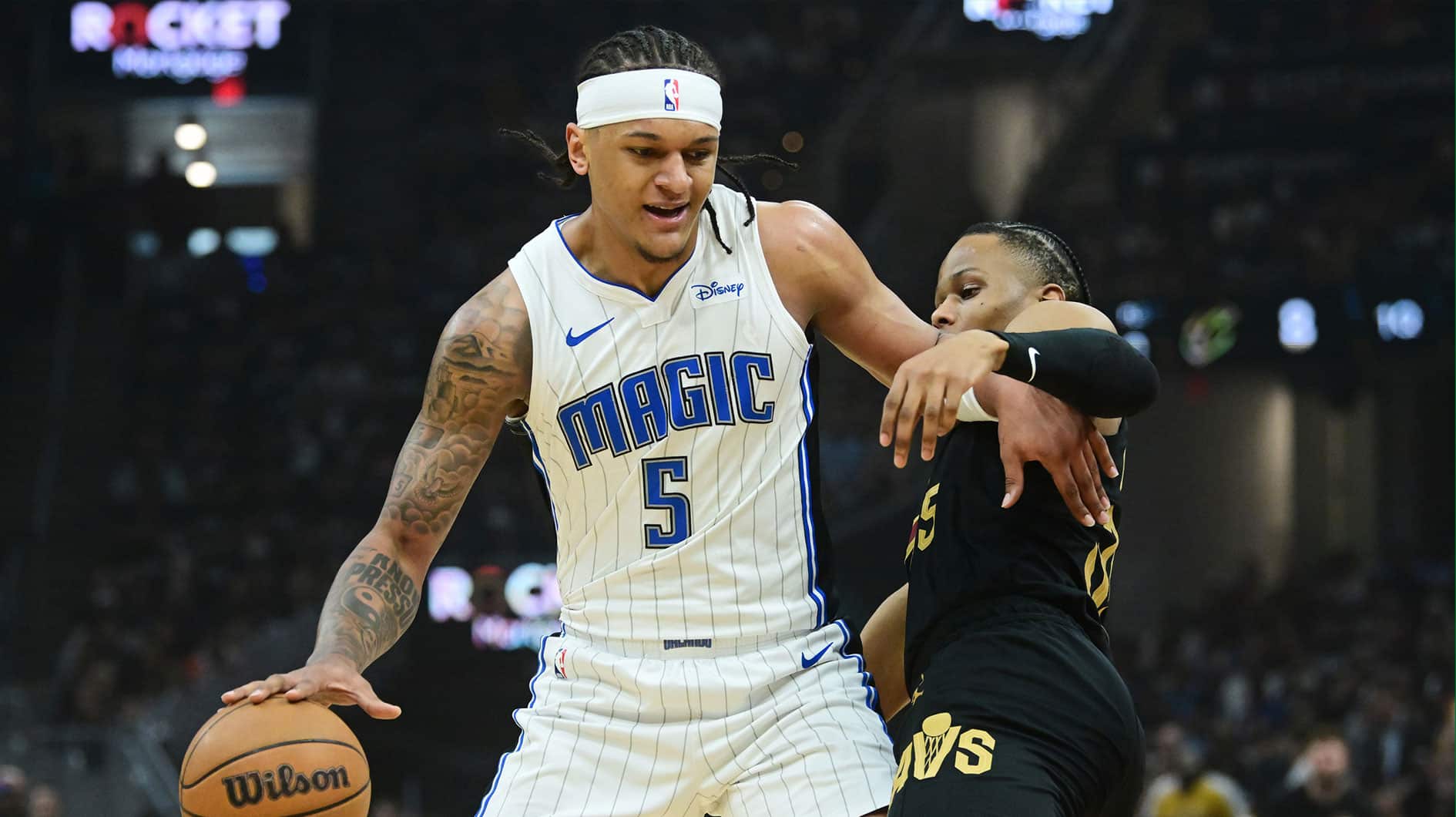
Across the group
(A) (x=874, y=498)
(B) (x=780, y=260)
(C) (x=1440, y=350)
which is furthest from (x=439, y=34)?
(B) (x=780, y=260)

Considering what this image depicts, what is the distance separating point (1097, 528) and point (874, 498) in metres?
13.3

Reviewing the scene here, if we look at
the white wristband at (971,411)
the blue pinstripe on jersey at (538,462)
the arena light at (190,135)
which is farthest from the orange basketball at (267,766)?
the arena light at (190,135)

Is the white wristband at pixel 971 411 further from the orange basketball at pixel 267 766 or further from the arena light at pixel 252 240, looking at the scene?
the arena light at pixel 252 240

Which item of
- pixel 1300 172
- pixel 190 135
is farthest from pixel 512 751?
pixel 190 135

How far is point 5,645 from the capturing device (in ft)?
55.4

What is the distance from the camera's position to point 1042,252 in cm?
412

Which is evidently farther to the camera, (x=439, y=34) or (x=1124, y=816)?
(x=439, y=34)

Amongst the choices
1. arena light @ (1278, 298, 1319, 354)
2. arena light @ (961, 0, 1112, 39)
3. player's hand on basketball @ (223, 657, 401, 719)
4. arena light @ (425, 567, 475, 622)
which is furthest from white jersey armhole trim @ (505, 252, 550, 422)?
arena light @ (961, 0, 1112, 39)

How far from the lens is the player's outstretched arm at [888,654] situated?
417 cm

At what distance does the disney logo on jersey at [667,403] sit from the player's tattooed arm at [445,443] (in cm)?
17

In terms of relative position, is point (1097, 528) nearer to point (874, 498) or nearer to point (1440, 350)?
point (874, 498)

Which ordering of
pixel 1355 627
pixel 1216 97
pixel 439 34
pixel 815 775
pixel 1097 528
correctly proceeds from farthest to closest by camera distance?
pixel 439 34 < pixel 1216 97 < pixel 1355 627 < pixel 1097 528 < pixel 815 775

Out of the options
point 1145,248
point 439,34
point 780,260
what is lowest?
point 780,260

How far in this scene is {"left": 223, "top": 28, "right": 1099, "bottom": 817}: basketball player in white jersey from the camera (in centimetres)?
363
